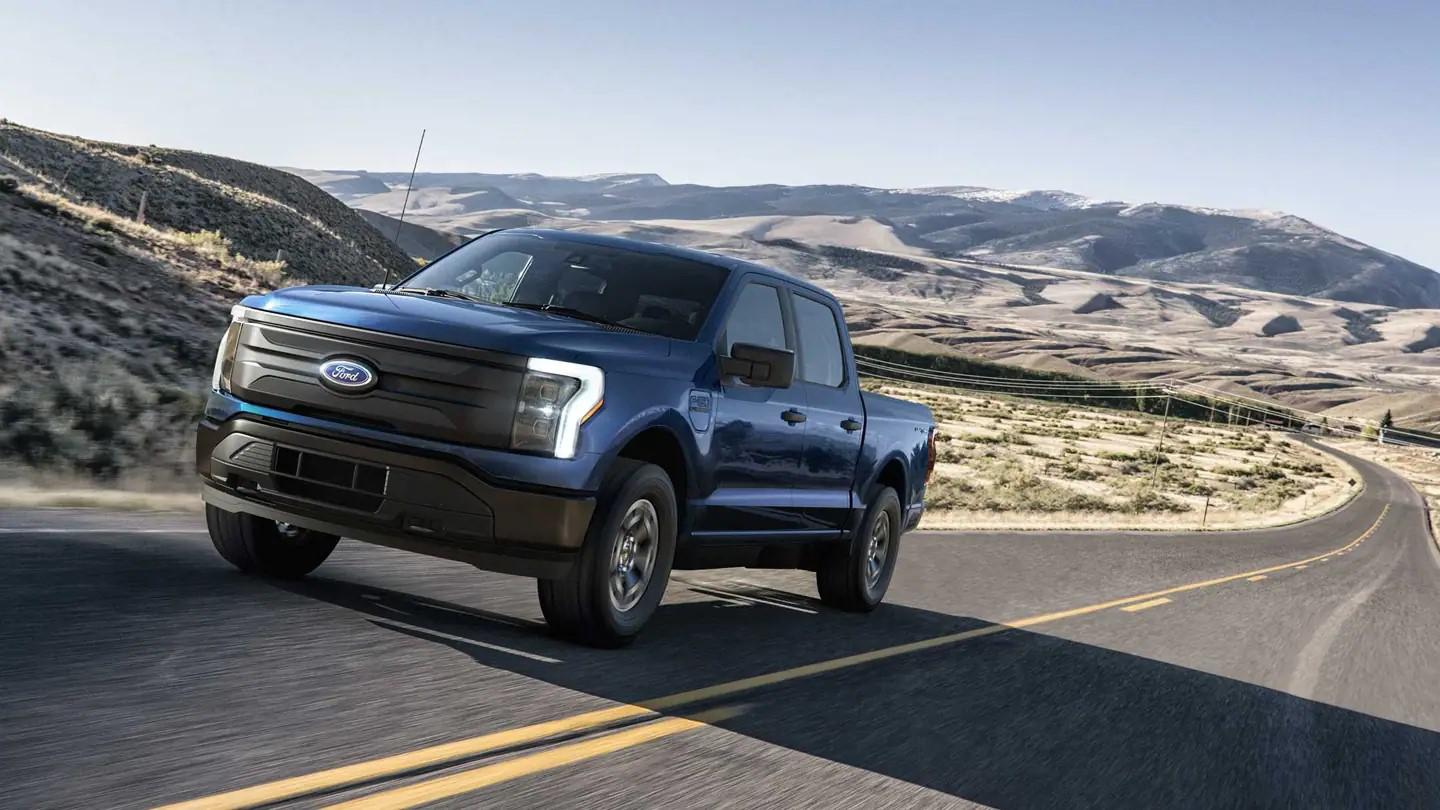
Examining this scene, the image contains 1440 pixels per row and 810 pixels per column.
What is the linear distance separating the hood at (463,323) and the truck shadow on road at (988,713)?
1409 millimetres

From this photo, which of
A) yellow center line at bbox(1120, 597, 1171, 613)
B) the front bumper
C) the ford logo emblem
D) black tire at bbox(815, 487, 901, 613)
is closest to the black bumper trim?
the front bumper

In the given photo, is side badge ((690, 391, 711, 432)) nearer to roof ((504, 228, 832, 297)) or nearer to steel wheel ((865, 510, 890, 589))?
roof ((504, 228, 832, 297))

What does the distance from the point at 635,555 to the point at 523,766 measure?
81.6 inches

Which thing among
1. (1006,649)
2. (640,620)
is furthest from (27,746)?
(1006,649)

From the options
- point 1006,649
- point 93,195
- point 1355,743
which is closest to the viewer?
point 1355,743

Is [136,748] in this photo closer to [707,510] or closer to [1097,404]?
[707,510]

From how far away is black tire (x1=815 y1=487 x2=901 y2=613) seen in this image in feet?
30.6

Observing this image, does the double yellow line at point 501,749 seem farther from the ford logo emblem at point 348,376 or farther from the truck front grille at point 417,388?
the ford logo emblem at point 348,376

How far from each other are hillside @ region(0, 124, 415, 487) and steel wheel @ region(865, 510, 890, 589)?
5655mm

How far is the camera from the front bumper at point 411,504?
572cm

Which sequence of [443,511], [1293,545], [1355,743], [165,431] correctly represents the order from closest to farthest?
[443,511]
[1355,743]
[165,431]
[1293,545]

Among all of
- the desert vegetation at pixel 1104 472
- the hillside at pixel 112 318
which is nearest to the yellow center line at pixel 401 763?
the hillside at pixel 112 318

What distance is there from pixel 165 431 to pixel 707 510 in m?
6.85

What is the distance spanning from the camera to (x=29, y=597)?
19.2 ft
